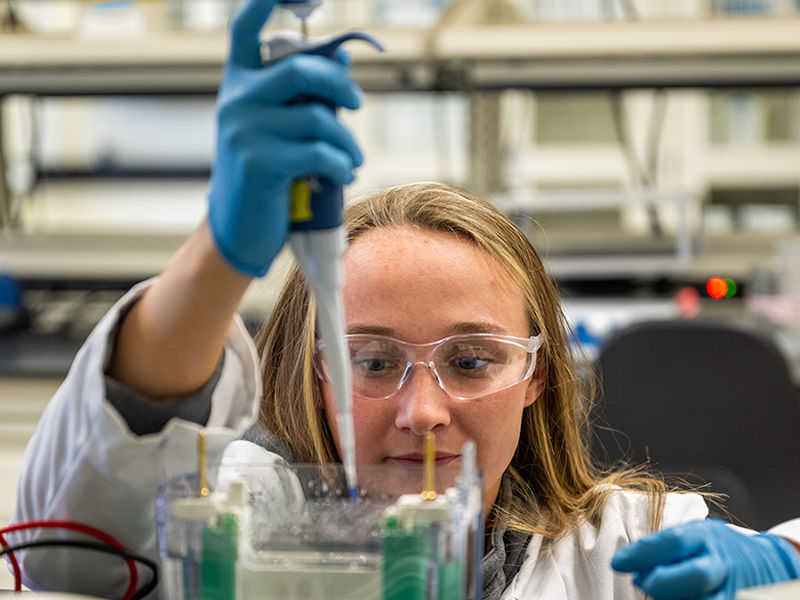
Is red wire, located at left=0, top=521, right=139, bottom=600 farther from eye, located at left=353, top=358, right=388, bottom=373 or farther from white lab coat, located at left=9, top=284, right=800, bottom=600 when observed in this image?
eye, located at left=353, top=358, right=388, bottom=373

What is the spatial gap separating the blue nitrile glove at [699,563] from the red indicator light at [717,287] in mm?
2088

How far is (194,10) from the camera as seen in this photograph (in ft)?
14.0

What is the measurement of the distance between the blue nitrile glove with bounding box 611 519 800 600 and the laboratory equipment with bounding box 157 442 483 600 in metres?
0.19

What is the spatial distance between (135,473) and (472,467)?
25cm

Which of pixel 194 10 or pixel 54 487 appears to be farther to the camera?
pixel 194 10

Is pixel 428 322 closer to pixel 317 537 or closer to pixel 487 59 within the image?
pixel 317 537

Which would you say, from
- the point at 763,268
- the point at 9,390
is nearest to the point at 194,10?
the point at 9,390

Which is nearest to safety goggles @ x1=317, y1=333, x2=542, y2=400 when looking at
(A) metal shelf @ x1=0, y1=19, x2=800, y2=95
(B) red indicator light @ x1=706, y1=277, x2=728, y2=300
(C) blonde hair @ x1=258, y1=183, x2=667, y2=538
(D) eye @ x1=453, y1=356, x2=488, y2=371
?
(D) eye @ x1=453, y1=356, x2=488, y2=371

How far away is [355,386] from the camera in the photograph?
918mm

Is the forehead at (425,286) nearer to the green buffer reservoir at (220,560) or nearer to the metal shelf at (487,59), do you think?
the green buffer reservoir at (220,560)

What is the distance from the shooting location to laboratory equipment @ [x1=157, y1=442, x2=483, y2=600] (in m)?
0.60

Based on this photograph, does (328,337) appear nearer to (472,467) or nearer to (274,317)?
(472,467)

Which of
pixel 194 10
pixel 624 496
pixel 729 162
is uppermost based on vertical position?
pixel 194 10

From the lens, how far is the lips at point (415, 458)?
888 millimetres
